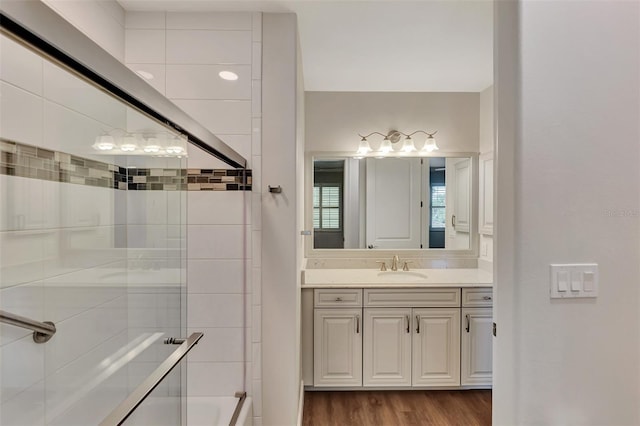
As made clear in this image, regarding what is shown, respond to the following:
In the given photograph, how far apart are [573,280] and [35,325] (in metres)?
1.82

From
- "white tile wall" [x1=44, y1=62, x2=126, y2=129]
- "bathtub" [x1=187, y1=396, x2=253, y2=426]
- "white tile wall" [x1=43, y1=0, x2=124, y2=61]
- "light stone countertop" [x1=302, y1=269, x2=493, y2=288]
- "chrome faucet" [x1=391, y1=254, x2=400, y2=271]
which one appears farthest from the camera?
"chrome faucet" [x1=391, y1=254, x2=400, y2=271]

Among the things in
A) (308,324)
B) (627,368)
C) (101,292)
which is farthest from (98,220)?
(627,368)

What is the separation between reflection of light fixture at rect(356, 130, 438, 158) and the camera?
2953 mm

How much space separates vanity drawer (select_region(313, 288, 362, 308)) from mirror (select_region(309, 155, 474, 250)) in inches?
23.9

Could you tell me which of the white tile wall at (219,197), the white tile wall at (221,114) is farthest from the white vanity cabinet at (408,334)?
the white tile wall at (221,114)

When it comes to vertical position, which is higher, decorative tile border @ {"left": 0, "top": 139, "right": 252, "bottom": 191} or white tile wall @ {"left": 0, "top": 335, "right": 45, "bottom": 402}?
decorative tile border @ {"left": 0, "top": 139, "right": 252, "bottom": 191}

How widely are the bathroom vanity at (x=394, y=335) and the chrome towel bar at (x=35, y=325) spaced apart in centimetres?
156

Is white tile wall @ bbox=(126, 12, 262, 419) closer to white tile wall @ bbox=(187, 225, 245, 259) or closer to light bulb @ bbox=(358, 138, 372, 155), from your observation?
white tile wall @ bbox=(187, 225, 245, 259)

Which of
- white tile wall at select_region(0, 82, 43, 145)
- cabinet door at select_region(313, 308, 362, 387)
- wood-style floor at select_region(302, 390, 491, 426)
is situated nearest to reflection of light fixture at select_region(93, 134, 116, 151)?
white tile wall at select_region(0, 82, 43, 145)

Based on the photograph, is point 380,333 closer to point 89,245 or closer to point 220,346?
point 220,346

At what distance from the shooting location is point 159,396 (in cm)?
138

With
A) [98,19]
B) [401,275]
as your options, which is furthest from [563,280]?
[98,19]

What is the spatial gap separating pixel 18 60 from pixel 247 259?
47.8 inches

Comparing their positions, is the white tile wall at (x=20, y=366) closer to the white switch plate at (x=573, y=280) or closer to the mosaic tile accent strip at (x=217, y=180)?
the mosaic tile accent strip at (x=217, y=180)
